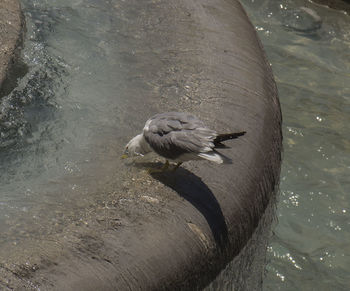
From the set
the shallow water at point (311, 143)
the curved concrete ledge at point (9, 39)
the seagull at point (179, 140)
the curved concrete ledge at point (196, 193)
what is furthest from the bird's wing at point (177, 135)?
the shallow water at point (311, 143)

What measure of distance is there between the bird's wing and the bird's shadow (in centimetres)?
10

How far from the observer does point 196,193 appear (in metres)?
2.57

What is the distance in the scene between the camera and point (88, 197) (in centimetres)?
247

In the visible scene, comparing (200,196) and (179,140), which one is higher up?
(179,140)

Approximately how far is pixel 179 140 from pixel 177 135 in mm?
36

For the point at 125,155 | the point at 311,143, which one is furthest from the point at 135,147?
the point at 311,143

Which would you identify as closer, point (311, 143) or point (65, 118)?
point (65, 118)

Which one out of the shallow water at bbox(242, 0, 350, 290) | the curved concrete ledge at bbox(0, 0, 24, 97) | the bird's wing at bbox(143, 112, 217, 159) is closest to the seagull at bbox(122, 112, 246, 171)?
the bird's wing at bbox(143, 112, 217, 159)

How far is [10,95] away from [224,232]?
4.77 ft

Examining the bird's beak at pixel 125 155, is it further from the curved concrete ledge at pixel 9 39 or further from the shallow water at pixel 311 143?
the shallow water at pixel 311 143

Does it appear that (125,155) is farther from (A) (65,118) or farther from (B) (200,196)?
(A) (65,118)

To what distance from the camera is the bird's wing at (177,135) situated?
2.44 m

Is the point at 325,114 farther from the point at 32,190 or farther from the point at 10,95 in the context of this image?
the point at 32,190

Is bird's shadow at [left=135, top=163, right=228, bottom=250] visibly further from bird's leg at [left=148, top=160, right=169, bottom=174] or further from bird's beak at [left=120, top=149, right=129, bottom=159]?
bird's beak at [left=120, top=149, right=129, bottom=159]
